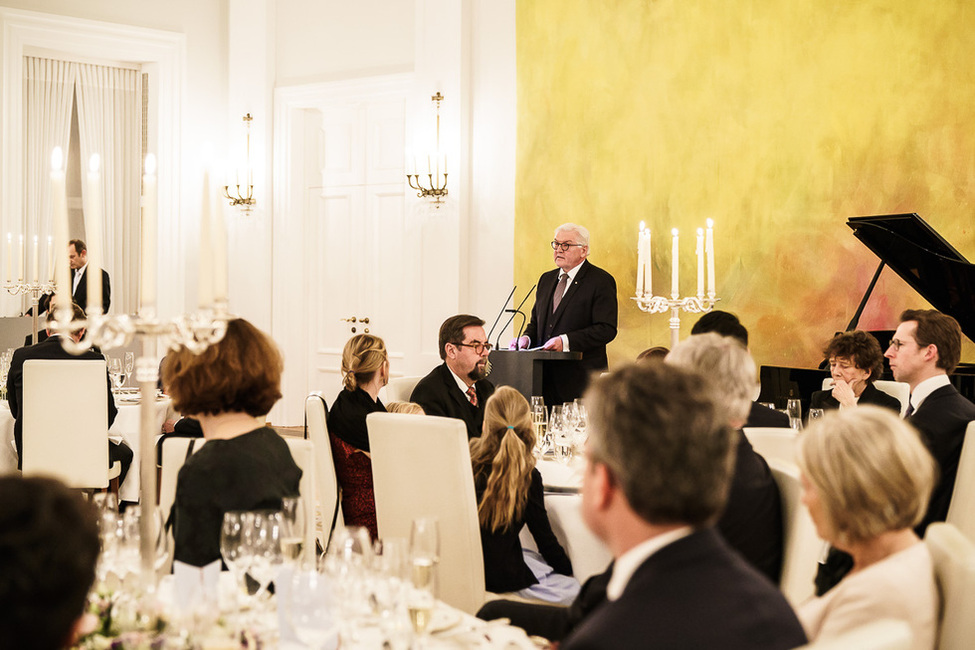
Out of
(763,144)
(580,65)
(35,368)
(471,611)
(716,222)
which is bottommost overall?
(471,611)

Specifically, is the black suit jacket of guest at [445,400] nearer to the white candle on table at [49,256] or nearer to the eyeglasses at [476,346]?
the eyeglasses at [476,346]

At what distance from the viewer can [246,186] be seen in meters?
9.55

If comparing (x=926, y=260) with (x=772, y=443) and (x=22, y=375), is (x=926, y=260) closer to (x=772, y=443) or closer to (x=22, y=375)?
(x=772, y=443)

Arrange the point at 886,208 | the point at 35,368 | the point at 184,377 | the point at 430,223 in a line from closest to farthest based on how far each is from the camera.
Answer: the point at 184,377 → the point at 35,368 → the point at 886,208 → the point at 430,223

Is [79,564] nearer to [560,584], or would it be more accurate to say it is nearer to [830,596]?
[830,596]

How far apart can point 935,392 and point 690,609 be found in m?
2.74

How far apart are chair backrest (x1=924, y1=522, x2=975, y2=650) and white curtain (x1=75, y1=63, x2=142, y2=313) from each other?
29.2 ft

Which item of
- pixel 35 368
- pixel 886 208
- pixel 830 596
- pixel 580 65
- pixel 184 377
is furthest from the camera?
pixel 580 65

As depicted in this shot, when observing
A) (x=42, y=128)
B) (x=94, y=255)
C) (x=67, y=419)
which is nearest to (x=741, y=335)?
(x=94, y=255)

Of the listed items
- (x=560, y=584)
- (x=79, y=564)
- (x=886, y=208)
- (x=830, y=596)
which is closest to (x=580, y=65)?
(x=886, y=208)

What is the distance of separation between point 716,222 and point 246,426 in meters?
5.51

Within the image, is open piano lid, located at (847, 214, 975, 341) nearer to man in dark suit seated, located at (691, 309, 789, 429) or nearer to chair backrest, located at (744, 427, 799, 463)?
man in dark suit seated, located at (691, 309, 789, 429)

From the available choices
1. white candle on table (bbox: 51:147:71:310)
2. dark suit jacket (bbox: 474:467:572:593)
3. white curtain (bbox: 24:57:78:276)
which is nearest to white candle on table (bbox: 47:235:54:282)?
white curtain (bbox: 24:57:78:276)

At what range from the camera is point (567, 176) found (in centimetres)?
809
